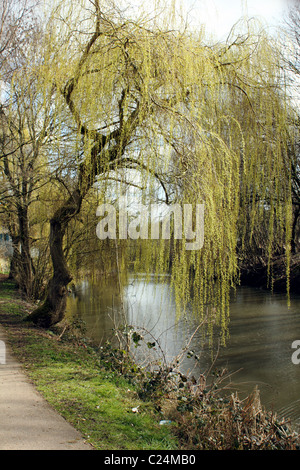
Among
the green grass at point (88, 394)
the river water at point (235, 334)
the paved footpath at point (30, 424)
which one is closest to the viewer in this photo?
the paved footpath at point (30, 424)

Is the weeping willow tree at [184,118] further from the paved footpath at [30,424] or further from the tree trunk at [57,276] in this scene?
the tree trunk at [57,276]

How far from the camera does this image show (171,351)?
6.59 metres

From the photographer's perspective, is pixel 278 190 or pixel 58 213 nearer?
pixel 278 190

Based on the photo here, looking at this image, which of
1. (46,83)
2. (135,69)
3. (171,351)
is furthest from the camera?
(171,351)

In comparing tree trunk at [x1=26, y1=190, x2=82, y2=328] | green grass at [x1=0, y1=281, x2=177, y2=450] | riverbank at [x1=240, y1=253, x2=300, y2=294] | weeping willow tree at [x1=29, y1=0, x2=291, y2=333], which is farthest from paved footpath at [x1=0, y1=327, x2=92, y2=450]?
riverbank at [x1=240, y1=253, x2=300, y2=294]

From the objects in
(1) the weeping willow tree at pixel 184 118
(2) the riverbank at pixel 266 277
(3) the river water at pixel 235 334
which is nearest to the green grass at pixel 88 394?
(3) the river water at pixel 235 334

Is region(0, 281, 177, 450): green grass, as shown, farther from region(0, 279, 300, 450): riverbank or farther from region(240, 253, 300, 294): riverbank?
region(240, 253, 300, 294): riverbank

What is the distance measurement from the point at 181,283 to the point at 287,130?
1712 millimetres

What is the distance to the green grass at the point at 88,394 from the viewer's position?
10.1 feet

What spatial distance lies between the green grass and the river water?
2.42 ft

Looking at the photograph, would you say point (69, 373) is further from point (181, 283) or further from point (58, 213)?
point (58, 213)

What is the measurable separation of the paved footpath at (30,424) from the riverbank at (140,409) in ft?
0.33

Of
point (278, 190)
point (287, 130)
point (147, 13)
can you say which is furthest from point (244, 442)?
point (147, 13)

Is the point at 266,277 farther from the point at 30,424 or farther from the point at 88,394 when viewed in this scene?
the point at 30,424
